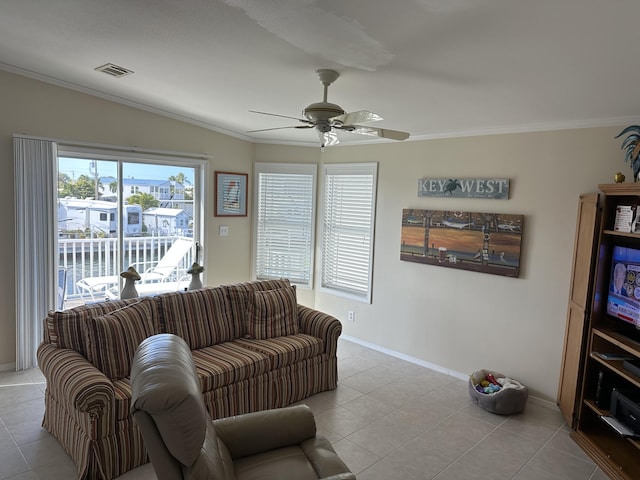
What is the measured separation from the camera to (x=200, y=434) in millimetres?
1446

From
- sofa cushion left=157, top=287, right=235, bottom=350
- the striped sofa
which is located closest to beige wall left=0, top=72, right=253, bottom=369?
the striped sofa

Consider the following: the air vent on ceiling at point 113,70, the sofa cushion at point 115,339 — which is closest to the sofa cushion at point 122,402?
the sofa cushion at point 115,339

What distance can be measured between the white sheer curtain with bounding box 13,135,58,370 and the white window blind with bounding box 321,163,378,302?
292 centimetres

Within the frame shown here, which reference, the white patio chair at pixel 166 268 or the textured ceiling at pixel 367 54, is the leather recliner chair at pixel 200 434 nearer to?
the textured ceiling at pixel 367 54

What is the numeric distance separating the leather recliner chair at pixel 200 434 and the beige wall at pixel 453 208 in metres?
2.34

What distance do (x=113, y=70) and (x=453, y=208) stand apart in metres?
3.20

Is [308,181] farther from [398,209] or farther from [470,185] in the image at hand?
[470,185]

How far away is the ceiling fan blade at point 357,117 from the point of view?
8.36ft

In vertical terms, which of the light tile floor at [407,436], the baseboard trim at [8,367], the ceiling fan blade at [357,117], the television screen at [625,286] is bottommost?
the light tile floor at [407,436]

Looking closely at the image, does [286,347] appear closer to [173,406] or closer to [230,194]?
[173,406]

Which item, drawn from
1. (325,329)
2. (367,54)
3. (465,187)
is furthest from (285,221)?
(367,54)

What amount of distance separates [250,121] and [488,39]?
3006 mm

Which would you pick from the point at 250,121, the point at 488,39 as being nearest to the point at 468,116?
the point at 488,39

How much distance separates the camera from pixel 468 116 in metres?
3.58
